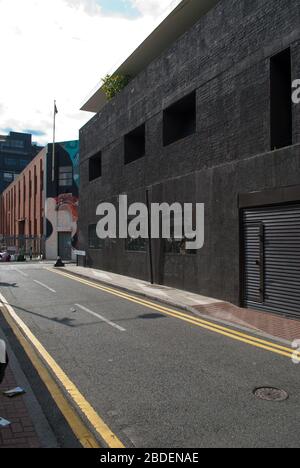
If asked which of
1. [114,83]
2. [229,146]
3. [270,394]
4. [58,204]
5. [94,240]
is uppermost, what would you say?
[114,83]

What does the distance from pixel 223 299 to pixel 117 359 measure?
→ 659 cm

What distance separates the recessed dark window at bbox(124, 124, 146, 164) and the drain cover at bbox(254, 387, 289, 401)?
17.6 meters

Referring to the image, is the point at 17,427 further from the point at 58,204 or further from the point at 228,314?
the point at 58,204

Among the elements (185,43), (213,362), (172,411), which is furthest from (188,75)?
(172,411)

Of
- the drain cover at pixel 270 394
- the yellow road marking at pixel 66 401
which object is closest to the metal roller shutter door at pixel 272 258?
the drain cover at pixel 270 394

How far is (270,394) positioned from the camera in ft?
18.8

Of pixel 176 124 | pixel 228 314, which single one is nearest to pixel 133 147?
pixel 176 124

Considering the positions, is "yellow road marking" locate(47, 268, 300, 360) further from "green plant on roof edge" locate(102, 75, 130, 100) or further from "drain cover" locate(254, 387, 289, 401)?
"green plant on roof edge" locate(102, 75, 130, 100)

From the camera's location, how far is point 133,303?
43.6 feet

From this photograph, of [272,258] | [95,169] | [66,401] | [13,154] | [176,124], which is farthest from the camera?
[13,154]

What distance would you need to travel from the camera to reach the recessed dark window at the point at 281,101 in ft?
38.7

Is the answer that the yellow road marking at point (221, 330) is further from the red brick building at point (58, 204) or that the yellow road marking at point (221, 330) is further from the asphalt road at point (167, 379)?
the red brick building at point (58, 204)

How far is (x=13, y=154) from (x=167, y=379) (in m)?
128

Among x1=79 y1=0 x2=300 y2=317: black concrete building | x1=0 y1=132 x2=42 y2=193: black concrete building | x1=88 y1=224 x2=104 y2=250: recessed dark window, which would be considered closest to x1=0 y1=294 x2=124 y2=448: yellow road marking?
x1=79 y1=0 x2=300 y2=317: black concrete building
